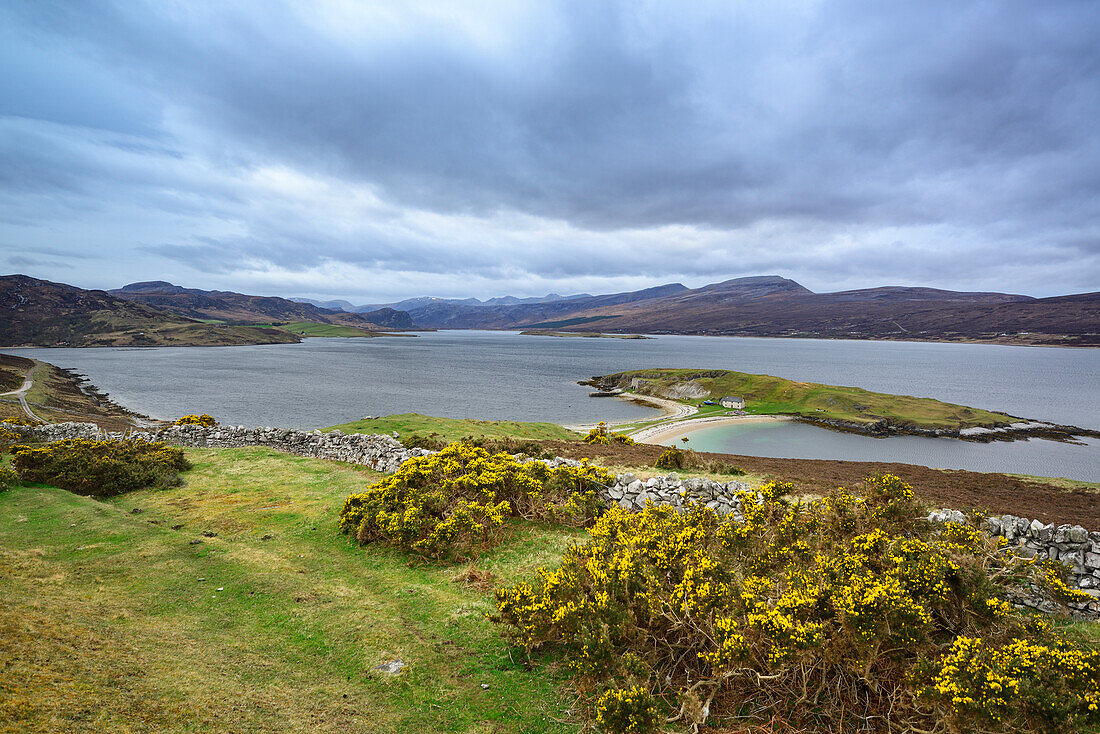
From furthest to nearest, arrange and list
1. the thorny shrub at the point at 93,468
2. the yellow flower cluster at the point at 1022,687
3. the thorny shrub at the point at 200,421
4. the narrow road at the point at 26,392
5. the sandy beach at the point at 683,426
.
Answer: the sandy beach at the point at 683,426, the narrow road at the point at 26,392, the thorny shrub at the point at 200,421, the thorny shrub at the point at 93,468, the yellow flower cluster at the point at 1022,687

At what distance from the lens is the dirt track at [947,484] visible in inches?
489

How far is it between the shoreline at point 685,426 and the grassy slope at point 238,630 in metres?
38.4

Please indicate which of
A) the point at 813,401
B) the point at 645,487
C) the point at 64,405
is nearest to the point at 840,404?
the point at 813,401

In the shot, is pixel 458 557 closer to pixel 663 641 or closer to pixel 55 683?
pixel 663 641

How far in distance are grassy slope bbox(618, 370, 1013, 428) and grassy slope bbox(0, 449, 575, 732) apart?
6588 cm

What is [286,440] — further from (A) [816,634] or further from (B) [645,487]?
(A) [816,634]

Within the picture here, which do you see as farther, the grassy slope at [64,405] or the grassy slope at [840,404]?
the grassy slope at [840,404]

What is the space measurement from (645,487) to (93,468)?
775 inches

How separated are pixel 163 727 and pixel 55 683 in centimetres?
126

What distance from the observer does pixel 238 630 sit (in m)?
7.71

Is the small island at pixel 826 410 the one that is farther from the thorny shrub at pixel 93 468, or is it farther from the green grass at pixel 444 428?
the thorny shrub at pixel 93 468

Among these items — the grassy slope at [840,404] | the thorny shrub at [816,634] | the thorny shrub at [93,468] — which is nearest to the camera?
the thorny shrub at [816,634]

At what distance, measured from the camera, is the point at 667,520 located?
35.9 ft

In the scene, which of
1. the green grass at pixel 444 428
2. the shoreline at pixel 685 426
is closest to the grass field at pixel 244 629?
the green grass at pixel 444 428
